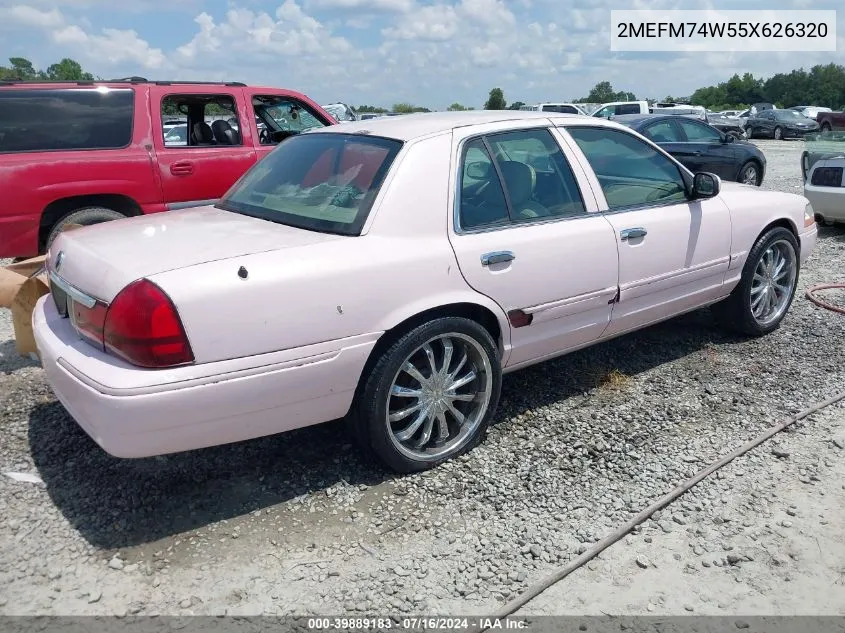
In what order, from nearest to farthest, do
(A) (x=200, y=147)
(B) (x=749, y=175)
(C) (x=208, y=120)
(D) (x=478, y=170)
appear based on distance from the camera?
(D) (x=478, y=170)
(A) (x=200, y=147)
(C) (x=208, y=120)
(B) (x=749, y=175)

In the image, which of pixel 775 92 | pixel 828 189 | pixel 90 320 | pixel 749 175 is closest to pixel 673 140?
pixel 749 175

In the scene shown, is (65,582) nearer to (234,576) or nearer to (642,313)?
(234,576)

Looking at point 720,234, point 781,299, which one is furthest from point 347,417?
point 781,299

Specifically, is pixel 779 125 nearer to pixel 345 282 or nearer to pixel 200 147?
pixel 200 147

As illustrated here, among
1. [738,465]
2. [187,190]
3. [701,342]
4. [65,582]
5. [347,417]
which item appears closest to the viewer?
[65,582]

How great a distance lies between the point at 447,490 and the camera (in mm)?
3307

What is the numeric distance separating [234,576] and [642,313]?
2717mm

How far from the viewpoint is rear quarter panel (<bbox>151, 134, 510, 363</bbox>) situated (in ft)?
8.99

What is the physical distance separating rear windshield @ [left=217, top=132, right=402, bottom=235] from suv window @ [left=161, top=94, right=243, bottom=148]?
2.99 meters

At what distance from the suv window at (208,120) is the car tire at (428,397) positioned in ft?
14.1

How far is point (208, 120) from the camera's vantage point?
7137mm

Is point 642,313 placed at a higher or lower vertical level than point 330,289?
lower

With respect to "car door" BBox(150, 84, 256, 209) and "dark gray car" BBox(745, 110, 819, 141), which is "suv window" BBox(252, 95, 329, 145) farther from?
"dark gray car" BBox(745, 110, 819, 141)

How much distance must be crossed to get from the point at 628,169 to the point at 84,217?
418 centimetres
